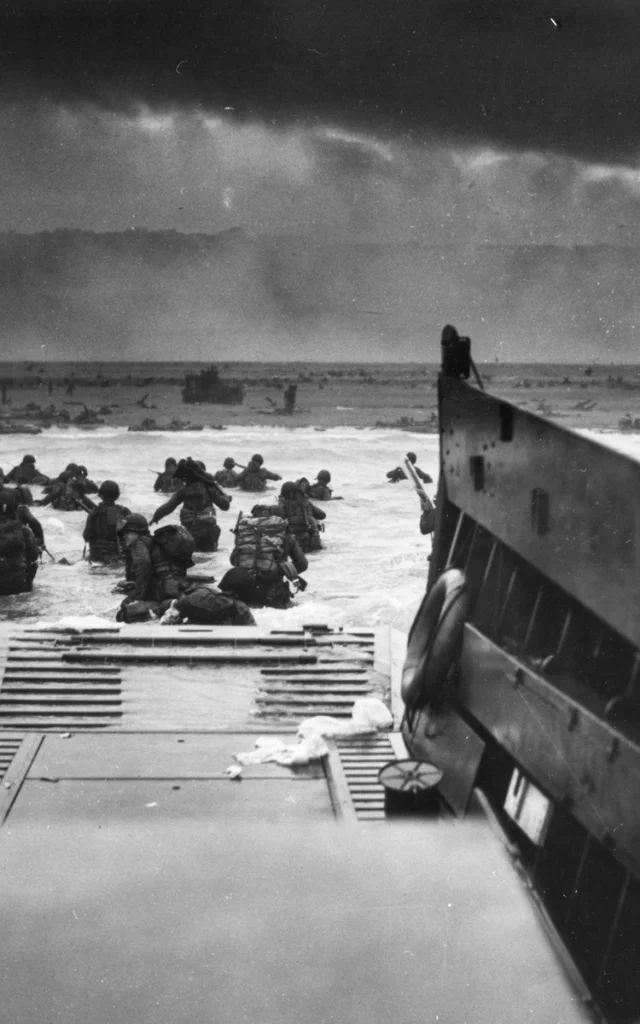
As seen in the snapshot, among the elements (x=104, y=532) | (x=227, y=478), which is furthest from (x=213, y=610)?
(x=227, y=478)

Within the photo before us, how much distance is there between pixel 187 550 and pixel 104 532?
224 centimetres

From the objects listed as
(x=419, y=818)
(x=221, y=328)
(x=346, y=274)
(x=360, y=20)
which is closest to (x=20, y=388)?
(x=221, y=328)

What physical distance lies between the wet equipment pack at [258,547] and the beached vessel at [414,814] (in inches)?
89.5

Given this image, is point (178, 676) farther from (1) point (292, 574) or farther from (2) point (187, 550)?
(1) point (292, 574)

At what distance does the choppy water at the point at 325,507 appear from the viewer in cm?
782

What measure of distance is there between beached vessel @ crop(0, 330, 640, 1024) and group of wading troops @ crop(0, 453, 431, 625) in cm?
168

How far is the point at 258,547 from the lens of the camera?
23.7ft

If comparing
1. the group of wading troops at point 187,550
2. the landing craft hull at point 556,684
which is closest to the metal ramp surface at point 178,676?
the group of wading troops at point 187,550

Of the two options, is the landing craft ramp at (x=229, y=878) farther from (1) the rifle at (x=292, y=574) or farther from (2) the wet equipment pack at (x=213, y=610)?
(1) the rifle at (x=292, y=574)

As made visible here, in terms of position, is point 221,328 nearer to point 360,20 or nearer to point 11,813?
point 360,20

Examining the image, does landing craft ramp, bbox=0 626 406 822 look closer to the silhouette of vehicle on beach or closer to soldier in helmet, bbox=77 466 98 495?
→ soldier in helmet, bbox=77 466 98 495

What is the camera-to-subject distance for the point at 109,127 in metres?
6.09

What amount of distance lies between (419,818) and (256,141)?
4.34 metres

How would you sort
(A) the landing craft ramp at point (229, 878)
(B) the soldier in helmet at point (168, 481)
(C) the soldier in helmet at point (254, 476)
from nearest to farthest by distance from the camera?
1. (A) the landing craft ramp at point (229, 878)
2. (B) the soldier in helmet at point (168, 481)
3. (C) the soldier in helmet at point (254, 476)
